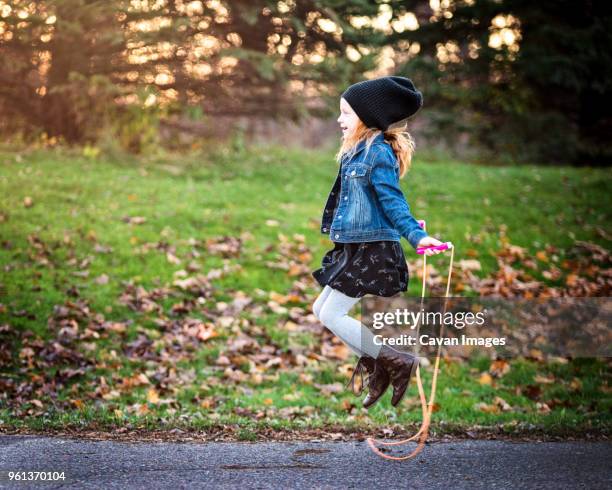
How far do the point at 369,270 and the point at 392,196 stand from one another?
0.43 metres

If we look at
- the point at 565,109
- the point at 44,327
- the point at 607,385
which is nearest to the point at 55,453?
the point at 44,327

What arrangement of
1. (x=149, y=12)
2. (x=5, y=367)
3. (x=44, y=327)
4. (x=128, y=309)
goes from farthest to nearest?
(x=149, y=12)
(x=128, y=309)
(x=44, y=327)
(x=5, y=367)

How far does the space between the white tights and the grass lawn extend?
1266 millimetres

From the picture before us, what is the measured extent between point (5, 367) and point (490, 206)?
7941 mm

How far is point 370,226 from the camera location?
12.1ft

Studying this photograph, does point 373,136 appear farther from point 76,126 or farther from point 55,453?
point 76,126

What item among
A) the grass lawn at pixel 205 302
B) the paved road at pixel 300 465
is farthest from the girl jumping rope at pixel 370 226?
the grass lawn at pixel 205 302

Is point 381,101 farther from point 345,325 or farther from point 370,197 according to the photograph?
point 345,325

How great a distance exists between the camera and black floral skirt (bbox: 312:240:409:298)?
3.68 meters

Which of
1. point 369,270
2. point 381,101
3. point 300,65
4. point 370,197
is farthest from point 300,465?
point 300,65

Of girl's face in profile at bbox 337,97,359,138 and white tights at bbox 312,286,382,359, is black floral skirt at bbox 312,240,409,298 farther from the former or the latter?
girl's face in profile at bbox 337,97,359,138

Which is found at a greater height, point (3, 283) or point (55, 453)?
point (3, 283)

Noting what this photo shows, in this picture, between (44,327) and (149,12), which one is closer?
(44,327)

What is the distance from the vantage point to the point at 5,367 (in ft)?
19.1
